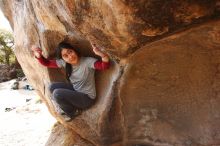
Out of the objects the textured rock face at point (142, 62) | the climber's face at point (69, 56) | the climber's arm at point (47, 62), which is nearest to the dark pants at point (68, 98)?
the textured rock face at point (142, 62)

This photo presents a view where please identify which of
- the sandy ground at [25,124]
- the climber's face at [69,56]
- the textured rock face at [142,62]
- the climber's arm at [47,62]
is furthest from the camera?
the sandy ground at [25,124]

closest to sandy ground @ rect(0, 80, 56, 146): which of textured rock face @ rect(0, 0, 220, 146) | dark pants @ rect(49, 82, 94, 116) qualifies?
dark pants @ rect(49, 82, 94, 116)

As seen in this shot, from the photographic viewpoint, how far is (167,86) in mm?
5148

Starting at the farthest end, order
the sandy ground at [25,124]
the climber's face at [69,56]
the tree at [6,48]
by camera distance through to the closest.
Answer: the tree at [6,48] < the sandy ground at [25,124] < the climber's face at [69,56]

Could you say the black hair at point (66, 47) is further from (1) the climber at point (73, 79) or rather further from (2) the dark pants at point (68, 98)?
(2) the dark pants at point (68, 98)

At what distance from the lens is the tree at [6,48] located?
24031 mm

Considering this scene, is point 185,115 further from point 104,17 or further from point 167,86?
point 104,17

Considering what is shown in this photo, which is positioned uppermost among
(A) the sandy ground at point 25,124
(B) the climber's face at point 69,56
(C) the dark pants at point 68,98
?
(B) the climber's face at point 69,56

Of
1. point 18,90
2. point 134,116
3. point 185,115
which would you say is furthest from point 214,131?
point 18,90

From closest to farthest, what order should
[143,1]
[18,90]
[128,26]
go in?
[143,1]
[128,26]
[18,90]

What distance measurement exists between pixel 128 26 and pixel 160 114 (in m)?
1.90

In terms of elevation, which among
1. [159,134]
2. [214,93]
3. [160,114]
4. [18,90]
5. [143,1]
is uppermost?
[143,1]

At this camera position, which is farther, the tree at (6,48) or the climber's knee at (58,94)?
the tree at (6,48)

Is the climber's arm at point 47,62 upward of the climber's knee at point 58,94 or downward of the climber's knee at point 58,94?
upward
